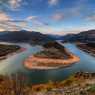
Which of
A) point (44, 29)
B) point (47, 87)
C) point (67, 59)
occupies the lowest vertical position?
point (47, 87)

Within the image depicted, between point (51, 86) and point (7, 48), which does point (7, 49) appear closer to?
point (7, 48)

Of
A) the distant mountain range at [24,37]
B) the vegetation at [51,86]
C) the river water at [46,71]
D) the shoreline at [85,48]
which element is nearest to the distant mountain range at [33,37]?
the distant mountain range at [24,37]

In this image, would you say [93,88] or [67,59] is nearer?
[93,88]

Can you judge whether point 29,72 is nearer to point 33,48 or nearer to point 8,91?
point 33,48

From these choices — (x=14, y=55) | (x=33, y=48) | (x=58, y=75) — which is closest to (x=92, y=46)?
(x=58, y=75)

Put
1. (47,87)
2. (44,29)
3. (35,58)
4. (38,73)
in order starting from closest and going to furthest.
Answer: (47,87) < (44,29) < (35,58) < (38,73)
